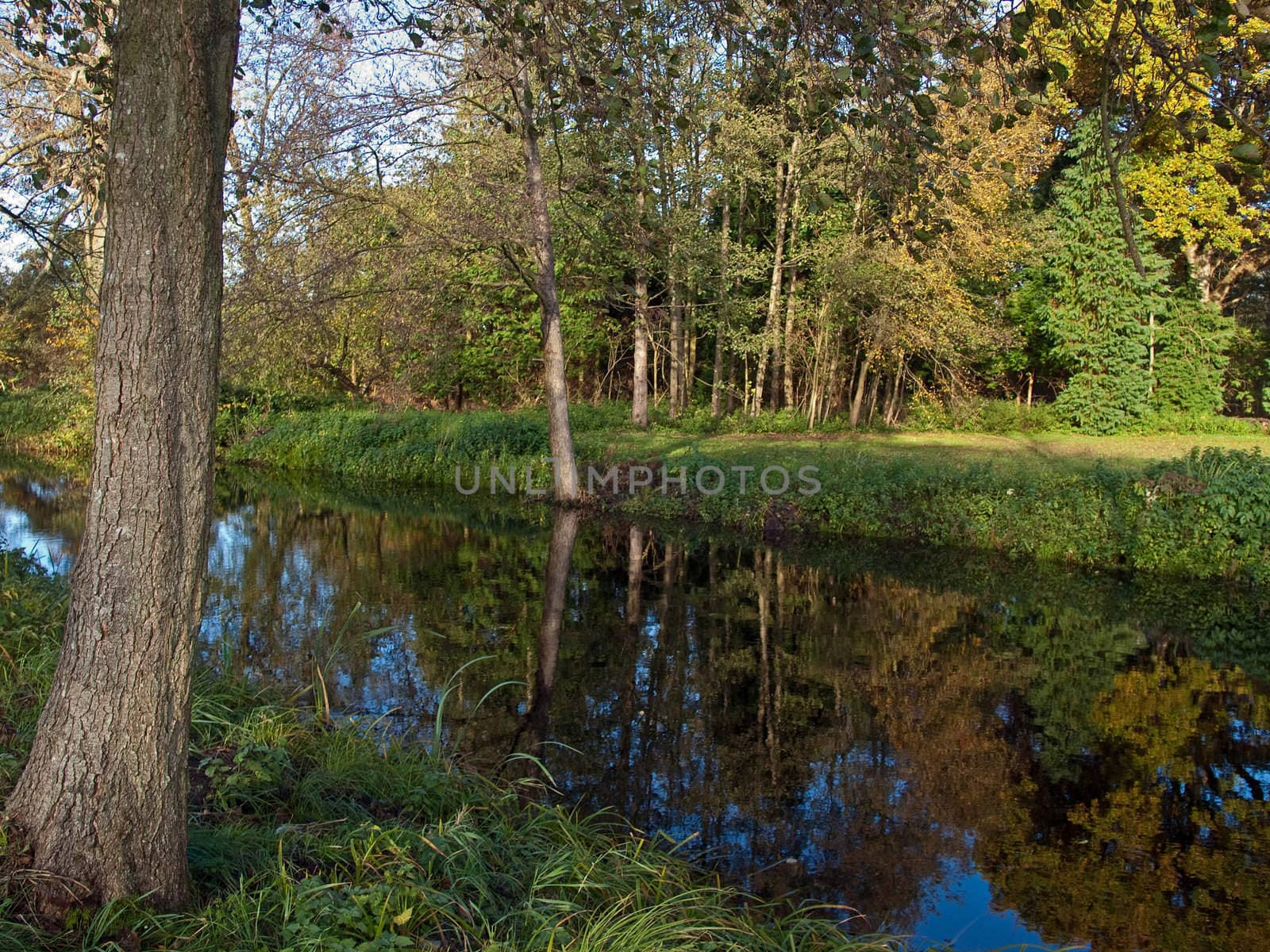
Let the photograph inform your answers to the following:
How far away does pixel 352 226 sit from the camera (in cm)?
1445

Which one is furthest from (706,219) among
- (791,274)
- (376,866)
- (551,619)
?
(376,866)

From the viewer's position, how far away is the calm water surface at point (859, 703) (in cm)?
498

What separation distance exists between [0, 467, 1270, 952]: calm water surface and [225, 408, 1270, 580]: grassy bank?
0.65 m

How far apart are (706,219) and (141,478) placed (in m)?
21.1

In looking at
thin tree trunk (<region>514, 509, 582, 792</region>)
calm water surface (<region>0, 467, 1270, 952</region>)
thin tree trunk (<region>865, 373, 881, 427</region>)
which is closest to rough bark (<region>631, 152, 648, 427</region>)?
thin tree trunk (<region>865, 373, 881, 427</region>)

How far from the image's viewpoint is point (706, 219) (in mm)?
22969

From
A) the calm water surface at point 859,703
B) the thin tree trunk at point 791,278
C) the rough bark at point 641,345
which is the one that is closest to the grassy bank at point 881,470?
the rough bark at point 641,345

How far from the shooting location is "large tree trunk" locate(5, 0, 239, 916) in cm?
303

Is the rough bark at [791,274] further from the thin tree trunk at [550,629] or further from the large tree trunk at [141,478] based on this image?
the large tree trunk at [141,478]

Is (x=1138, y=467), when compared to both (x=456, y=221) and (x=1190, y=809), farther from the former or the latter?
(x=456, y=221)

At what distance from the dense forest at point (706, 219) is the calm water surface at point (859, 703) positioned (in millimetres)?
3214

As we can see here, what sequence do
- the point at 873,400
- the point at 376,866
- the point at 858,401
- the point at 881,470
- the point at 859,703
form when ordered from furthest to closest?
the point at 873,400
the point at 858,401
the point at 881,470
the point at 859,703
the point at 376,866

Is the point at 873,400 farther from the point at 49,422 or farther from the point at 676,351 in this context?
the point at 49,422

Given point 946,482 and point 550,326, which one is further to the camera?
point 550,326
